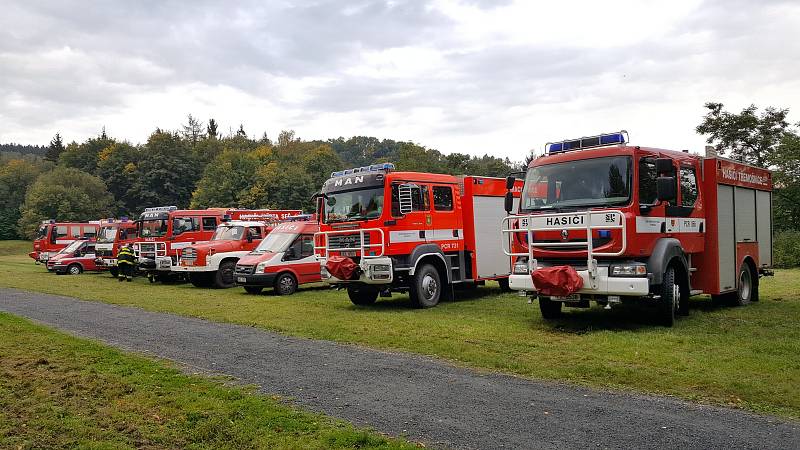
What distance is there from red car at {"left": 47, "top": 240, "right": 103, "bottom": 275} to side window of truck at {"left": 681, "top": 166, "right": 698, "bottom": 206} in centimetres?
2695

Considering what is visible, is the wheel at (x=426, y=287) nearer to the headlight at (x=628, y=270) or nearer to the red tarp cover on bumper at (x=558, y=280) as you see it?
the red tarp cover on bumper at (x=558, y=280)

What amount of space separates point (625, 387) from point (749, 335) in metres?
3.94

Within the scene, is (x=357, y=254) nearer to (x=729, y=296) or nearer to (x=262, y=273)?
(x=262, y=273)

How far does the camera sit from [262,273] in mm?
17875

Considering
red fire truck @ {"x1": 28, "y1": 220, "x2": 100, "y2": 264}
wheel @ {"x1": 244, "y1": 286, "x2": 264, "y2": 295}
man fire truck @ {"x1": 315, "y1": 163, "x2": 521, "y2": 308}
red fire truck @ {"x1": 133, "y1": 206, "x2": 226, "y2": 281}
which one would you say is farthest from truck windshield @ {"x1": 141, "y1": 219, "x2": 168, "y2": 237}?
red fire truck @ {"x1": 28, "y1": 220, "x2": 100, "y2": 264}

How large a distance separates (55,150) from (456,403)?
149170mm

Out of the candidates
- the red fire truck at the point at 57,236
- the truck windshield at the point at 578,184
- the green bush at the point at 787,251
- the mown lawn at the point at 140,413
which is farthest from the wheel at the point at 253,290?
the green bush at the point at 787,251

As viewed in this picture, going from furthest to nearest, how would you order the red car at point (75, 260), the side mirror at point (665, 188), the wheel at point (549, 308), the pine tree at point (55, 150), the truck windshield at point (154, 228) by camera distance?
1. the pine tree at point (55, 150)
2. the red car at point (75, 260)
3. the truck windshield at point (154, 228)
4. the wheel at point (549, 308)
5. the side mirror at point (665, 188)

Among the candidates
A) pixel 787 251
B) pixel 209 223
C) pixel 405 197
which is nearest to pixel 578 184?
pixel 405 197

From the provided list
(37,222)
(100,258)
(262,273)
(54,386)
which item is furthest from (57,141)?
(54,386)

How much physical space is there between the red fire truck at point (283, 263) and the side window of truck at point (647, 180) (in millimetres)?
10609

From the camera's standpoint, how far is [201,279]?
21484mm

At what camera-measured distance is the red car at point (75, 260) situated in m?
28.9

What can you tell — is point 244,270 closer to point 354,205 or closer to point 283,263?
point 283,263
